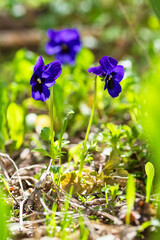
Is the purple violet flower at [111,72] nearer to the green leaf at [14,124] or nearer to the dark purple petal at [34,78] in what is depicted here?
the dark purple petal at [34,78]

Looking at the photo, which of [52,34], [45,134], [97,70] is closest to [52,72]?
[97,70]

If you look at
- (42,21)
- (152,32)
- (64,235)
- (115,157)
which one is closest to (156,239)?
(64,235)

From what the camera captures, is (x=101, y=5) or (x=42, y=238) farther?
(x=101, y=5)

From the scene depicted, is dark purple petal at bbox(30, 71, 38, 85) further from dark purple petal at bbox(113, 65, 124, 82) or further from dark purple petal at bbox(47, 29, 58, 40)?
dark purple petal at bbox(47, 29, 58, 40)

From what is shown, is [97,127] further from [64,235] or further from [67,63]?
[64,235]

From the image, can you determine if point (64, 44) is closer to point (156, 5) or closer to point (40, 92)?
point (156, 5)

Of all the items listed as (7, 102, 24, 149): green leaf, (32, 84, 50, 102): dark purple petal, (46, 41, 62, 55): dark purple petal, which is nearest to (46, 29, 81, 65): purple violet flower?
(46, 41, 62, 55): dark purple petal

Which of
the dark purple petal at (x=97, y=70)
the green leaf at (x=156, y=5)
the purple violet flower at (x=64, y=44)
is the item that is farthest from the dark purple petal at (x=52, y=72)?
the purple violet flower at (x=64, y=44)
